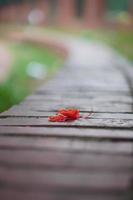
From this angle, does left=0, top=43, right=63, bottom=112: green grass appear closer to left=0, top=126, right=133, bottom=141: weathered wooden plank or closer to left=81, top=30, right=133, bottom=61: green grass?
left=81, top=30, right=133, bottom=61: green grass

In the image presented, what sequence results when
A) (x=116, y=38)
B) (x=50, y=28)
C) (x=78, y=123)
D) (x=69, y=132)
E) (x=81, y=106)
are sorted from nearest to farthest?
(x=69, y=132) → (x=78, y=123) → (x=81, y=106) → (x=116, y=38) → (x=50, y=28)

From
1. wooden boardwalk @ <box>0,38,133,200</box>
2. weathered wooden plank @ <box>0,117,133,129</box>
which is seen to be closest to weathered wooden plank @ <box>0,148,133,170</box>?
wooden boardwalk @ <box>0,38,133,200</box>

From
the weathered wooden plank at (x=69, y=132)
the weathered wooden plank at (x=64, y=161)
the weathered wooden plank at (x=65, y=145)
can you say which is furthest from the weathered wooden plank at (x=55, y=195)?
the weathered wooden plank at (x=69, y=132)

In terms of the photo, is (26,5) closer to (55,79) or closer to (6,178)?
(55,79)

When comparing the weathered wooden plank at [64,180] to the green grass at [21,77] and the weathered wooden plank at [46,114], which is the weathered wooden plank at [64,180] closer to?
the weathered wooden plank at [46,114]

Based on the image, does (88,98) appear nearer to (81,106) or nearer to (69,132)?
(81,106)

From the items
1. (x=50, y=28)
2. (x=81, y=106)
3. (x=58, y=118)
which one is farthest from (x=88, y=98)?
(x=50, y=28)
